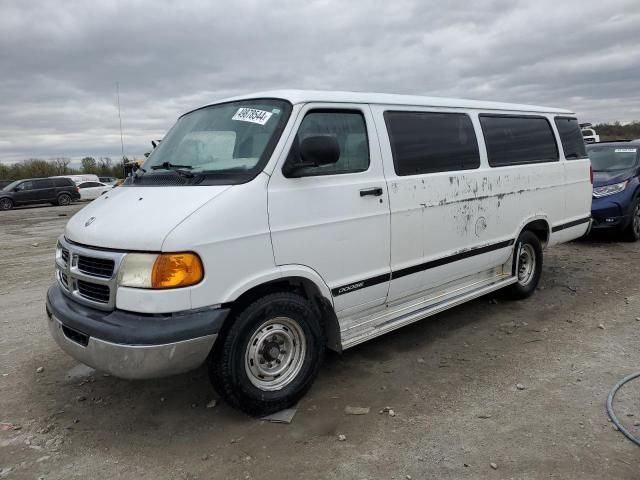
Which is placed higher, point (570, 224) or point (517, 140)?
point (517, 140)

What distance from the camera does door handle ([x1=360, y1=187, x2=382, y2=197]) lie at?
383 cm

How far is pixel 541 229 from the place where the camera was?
5.89 metres

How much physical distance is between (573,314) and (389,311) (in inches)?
93.6

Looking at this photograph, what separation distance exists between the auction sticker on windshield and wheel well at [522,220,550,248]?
11.3ft

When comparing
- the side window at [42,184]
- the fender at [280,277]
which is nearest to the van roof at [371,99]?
the fender at [280,277]

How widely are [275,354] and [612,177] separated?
785cm

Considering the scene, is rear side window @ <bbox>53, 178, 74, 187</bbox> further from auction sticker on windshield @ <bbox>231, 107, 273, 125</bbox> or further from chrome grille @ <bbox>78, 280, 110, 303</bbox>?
chrome grille @ <bbox>78, 280, 110, 303</bbox>

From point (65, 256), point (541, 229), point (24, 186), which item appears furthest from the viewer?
point (24, 186)

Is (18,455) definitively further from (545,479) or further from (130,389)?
(545,479)

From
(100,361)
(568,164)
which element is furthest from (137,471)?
(568,164)

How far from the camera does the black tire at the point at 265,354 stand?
3213 mm

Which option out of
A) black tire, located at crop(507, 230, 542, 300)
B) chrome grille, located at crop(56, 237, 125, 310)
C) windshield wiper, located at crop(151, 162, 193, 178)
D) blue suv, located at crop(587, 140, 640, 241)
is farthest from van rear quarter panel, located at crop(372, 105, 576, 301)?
blue suv, located at crop(587, 140, 640, 241)

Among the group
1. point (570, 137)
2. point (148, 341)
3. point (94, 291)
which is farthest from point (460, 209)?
point (94, 291)

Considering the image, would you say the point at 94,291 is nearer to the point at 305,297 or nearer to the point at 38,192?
the point at 305,297
